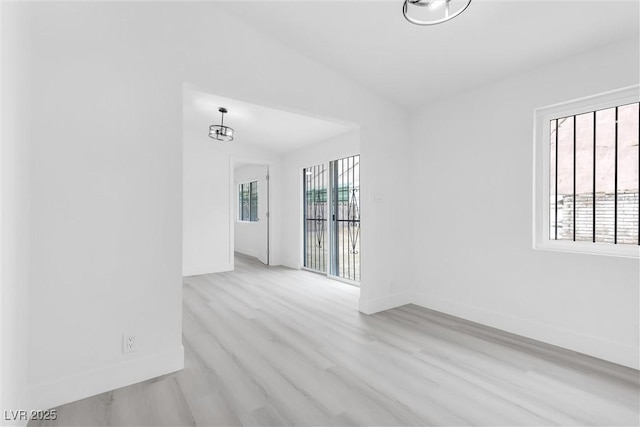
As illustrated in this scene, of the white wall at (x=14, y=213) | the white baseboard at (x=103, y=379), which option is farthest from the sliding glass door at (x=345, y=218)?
the white wall at (x=14, y=213)

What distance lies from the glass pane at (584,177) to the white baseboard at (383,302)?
179 centimetres

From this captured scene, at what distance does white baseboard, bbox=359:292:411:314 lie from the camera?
11.0ft

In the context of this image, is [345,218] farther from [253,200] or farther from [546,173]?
[253,200]

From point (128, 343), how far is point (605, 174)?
3682 millimetres

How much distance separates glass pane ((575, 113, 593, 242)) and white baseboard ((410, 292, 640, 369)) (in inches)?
31.1

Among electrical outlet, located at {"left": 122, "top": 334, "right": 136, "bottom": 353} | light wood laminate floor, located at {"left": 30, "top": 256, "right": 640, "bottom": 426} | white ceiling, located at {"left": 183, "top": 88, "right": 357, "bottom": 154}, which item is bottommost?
light wood laminate floor, located at {"left": 30, "top": 256, "right": 640, "bottom": 426}

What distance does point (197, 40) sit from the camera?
2.28 m

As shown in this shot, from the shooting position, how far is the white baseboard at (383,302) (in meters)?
3.35

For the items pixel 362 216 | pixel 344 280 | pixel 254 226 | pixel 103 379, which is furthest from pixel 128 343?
pixel 254 226

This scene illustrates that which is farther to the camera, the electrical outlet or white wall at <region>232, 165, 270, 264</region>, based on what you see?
white wall at <region>232, 165, 270, 264</region>

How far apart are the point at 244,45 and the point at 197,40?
1.26ft

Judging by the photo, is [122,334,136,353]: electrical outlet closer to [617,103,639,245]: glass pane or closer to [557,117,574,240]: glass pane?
[557,117,574,240]: glass pane

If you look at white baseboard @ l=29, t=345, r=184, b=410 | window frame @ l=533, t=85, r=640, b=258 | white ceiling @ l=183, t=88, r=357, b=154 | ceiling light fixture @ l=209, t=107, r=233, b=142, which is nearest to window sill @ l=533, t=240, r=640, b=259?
window frame @ l=533, t=85, r=640, b=258

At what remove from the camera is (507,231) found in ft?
9.35
